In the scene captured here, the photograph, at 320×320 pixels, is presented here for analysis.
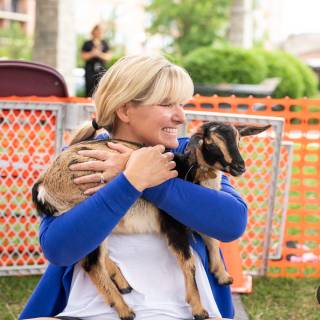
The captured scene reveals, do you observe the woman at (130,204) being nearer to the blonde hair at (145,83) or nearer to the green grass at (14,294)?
the blonde hair at (145,83)

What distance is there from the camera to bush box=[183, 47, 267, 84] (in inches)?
523

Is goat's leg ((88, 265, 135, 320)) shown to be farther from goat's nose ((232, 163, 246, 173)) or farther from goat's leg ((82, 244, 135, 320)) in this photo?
goat's nose ((232, 163, 246, 173))

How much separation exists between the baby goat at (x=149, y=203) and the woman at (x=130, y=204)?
0.14 feet

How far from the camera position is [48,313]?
7.50 ft

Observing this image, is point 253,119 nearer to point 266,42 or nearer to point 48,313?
point 48,313

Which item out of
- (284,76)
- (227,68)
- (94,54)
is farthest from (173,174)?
(284,76)

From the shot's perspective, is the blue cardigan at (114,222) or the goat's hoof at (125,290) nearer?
the blue cardigan at (114,222)

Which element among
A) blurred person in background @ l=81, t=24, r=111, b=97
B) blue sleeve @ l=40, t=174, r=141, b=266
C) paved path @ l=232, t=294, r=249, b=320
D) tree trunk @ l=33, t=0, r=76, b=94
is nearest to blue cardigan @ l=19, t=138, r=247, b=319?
blue sleeve @ l=40, t=174, r=141, b=266

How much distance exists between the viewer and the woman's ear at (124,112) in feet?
7.58

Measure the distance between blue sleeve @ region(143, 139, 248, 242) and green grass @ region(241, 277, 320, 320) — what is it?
6.43ft

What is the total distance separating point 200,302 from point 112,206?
452 mm

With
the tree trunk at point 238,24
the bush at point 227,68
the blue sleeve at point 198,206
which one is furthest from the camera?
the tree trunk at point 238,24

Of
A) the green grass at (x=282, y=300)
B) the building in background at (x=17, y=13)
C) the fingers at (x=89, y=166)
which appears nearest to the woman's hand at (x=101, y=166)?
the fingers at (x=89, y=166)

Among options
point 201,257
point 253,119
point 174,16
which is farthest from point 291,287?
point 174,16
